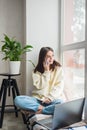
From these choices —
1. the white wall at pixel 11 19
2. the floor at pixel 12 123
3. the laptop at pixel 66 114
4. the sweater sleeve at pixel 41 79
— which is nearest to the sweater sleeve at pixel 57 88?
the sweater sleeve at pixel 41 79

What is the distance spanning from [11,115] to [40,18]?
1.67 m

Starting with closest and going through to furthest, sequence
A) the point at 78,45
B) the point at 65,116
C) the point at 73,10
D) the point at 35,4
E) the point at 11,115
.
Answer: the point at 65,116, the point at 78,45, the point at 73,10, the point at 35,4, the point at 11,115

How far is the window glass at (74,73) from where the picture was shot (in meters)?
2.60

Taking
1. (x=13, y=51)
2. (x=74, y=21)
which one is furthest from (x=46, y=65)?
(x=74, y=21)

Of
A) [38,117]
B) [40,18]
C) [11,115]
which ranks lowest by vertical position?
[11,115]

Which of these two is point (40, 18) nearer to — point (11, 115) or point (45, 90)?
point (45, 90)

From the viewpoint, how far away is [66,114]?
1.72 meters

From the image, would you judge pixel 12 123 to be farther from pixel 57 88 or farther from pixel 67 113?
pixel 67 113

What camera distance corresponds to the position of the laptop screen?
1644mm

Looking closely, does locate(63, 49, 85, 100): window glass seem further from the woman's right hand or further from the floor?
the floor

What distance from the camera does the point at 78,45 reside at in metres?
2.64

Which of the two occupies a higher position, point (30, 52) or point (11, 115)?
point (30, 52)

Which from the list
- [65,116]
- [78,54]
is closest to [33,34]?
[78,54]

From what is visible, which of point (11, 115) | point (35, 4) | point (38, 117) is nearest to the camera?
point (38, 117)
